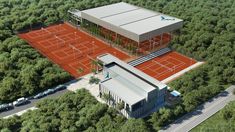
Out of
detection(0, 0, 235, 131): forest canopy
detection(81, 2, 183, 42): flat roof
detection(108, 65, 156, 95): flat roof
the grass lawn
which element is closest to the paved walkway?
the grass lawn

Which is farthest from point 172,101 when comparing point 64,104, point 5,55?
point 5,55

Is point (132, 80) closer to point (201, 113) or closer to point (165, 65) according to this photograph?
point (201, 113)

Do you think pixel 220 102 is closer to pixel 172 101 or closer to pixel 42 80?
pixel 172 101

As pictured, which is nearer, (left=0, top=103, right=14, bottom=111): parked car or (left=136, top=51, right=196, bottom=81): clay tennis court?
(left=0, top=103, right=14, bottom=111): parked car

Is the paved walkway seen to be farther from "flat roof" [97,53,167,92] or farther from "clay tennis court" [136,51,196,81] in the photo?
"clay tennis court" [136,51,196,81]

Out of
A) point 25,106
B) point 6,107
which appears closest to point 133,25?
point 25,106
